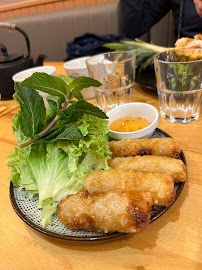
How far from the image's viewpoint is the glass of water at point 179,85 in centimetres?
140

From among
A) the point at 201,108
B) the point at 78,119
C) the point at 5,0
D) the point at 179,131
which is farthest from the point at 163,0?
the point at 5,0

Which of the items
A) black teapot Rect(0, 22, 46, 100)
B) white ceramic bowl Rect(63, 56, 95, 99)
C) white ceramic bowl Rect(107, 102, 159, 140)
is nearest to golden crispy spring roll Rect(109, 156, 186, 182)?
white ceramic bowl Rect(107, 102, 159, 140)

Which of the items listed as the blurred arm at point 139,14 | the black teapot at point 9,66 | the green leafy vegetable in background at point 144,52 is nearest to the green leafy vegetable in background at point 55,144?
the green leafy vegetable in background at point 144,52

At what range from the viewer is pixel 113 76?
1.69 meters

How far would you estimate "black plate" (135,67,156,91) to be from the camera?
1.83 meters

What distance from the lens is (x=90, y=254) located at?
2.73 feet

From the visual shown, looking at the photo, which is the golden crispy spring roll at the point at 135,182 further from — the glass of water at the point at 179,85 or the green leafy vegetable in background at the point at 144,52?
the green leafy vegetable in background at the point at 144,52

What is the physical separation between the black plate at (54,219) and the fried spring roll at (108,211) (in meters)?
0.02

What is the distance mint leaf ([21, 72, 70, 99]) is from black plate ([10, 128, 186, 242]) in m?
0.47

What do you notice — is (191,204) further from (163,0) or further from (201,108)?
(163,0)

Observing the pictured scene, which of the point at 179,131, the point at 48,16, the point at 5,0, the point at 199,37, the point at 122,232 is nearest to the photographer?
the point at 122,232

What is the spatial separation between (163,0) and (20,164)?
290cm

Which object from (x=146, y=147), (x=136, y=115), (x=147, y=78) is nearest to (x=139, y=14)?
(x=147, y=78)

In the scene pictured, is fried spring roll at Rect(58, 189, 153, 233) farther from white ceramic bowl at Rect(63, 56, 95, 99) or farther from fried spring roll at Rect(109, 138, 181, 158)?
white ceramic bowl at Rect(63, 56, 95, 99)
